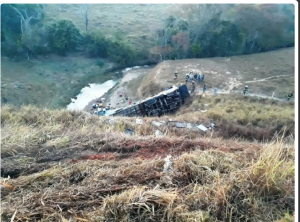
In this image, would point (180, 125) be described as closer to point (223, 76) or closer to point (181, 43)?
point (223, 76)

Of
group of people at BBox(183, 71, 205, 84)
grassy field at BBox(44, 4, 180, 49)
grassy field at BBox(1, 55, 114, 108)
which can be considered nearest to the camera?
grassy field at BBox(1, 55, 114, 108)

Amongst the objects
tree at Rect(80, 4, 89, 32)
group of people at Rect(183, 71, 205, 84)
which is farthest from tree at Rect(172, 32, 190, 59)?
tree at Rect(80, 4, 89, 32)

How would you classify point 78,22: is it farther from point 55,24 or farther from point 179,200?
point 179,200

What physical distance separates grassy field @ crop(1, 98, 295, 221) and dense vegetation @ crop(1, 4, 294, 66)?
27.4 metres

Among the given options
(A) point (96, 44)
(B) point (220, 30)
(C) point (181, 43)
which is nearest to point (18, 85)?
(A) point (96, 44)

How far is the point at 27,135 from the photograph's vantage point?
5.55 metres

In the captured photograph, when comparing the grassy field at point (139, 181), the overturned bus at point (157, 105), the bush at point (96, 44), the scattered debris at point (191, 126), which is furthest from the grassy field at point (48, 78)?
the grassy field at point (139, 181)

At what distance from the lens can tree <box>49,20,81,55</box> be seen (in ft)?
98.2

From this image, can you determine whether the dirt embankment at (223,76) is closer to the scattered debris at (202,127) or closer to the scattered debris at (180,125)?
the scattered debris at (202,127)

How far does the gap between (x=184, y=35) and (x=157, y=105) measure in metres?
14.8

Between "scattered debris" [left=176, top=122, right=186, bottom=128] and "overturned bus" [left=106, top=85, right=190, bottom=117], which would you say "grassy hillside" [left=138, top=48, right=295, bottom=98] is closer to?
"overturned bus" [left=106, top=85, right=190, bottom=117]

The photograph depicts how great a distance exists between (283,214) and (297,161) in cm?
81

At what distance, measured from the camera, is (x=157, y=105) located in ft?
63.8

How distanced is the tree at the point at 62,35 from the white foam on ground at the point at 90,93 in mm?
6412
